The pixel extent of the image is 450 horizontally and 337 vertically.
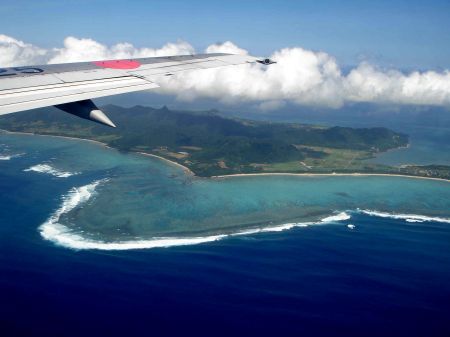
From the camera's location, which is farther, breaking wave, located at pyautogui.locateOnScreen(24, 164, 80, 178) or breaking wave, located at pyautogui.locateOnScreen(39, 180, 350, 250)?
breaking wave, located at pyautogui.locateOnScreen(24, 164, 80, 178)

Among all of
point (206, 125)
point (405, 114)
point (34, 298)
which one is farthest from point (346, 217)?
point (405, 114)

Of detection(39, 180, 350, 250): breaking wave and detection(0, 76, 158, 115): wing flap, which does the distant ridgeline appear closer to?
detection(39, 180, 350, 250): breaking wave

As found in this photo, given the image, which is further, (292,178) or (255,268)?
(292,178)

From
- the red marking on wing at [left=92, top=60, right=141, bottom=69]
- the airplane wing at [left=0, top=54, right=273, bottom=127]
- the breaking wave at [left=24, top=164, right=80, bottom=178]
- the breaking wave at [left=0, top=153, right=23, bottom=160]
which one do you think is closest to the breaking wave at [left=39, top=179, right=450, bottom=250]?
the breaking wave at [left=24, top=164, right=80, bottom=178]

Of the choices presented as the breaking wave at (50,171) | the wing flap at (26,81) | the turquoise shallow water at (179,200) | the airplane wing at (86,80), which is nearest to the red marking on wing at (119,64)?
the airplane wing at (86,80)

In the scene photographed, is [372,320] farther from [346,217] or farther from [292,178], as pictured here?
[292,178]

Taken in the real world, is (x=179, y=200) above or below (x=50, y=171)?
below

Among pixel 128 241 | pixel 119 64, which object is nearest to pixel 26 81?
pixel 119 64

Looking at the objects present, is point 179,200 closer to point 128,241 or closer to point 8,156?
point 128,241
